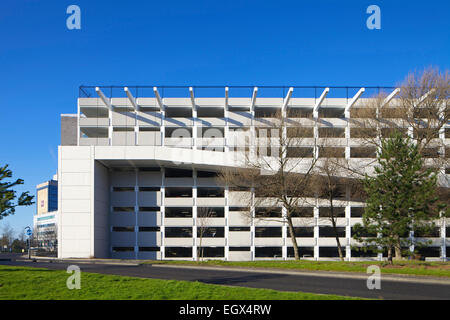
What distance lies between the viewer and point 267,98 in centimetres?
3916

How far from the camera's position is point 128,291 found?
10.7 m

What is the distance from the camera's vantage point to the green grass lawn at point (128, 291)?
390 inches

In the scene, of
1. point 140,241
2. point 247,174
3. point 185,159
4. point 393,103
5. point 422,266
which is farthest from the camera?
point 140,241

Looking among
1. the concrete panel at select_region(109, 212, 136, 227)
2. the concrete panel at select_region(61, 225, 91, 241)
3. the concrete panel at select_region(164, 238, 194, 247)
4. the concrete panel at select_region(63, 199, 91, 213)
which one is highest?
the concrete panel at select_region(63, 199, 91, 213)

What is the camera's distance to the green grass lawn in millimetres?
9906

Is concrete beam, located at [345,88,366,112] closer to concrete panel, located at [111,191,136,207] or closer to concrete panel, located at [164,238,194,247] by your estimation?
concrete panel, located at [164,238,194,247]

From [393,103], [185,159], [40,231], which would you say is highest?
[393,103]

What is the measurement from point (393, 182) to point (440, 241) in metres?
22.6

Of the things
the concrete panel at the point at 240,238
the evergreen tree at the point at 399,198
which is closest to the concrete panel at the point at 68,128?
the concrete panel at the point at 240,238

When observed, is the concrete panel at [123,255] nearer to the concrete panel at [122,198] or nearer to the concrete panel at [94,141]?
the concrete panel at [122,198]

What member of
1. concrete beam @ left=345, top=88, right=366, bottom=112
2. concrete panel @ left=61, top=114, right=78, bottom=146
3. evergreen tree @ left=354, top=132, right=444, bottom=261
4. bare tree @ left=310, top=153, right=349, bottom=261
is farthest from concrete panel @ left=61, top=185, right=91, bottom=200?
concrete beam @ left=345, top=88, right=366, bottom=112

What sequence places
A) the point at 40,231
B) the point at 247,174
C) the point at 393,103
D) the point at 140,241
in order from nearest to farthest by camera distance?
the point at 247,174 < the point at 393,103 < the point at 140,241 < the point at 40,231
